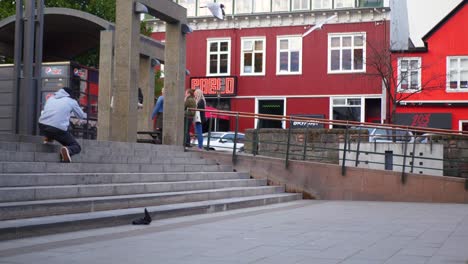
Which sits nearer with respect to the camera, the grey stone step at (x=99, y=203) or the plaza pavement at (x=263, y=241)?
the plaza pavement at (x=263, y=241)

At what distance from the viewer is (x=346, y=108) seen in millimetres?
38125

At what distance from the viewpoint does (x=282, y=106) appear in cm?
3969

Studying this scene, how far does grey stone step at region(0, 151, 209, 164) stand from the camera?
403 inches

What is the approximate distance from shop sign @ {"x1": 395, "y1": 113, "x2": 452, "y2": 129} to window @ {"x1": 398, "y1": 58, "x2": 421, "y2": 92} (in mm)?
1443

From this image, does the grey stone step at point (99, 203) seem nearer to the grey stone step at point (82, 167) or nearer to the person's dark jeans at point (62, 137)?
the grey stone step at point (82, 167)

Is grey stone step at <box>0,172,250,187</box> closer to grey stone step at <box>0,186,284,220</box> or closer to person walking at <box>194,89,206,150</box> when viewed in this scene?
grey stone step at <box>0,186,284,220</box>

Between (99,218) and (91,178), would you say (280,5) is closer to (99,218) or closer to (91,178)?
(91,178)

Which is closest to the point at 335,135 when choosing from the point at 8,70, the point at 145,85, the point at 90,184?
the point at 145,85

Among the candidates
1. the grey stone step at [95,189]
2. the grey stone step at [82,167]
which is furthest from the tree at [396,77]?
the grey stone step at [95,189]

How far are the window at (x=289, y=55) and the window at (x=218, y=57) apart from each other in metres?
3.18

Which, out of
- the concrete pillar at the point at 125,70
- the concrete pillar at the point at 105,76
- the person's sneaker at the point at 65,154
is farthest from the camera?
the concrete pillar at the point at 105,76

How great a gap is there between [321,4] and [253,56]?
5.18m

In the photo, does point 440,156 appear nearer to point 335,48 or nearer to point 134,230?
point 134,230

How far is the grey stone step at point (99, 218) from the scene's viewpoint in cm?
779
